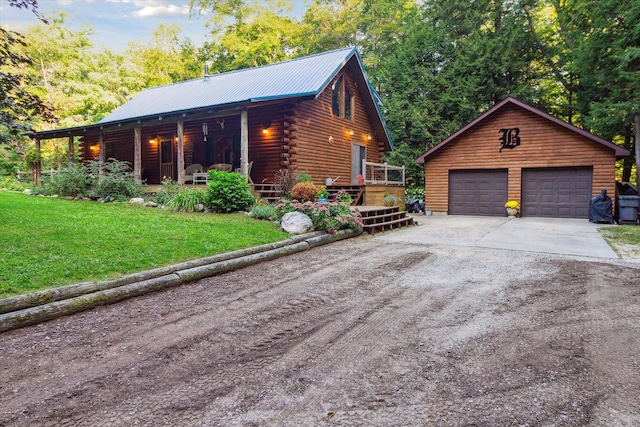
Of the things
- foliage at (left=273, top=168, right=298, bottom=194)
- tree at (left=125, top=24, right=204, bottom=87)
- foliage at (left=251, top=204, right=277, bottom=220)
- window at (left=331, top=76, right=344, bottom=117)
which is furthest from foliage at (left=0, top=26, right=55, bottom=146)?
tree at (left=125, top=24, right=204, bottom=87)

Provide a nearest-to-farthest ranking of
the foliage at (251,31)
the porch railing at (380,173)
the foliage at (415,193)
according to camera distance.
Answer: the porch railing at (380,173), the foliage at (415,193), the foliage at (251,31)

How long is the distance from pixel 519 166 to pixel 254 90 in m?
10.9

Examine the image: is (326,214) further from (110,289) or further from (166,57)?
(166,57)

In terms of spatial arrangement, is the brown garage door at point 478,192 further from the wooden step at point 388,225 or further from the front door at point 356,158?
the wooden step at point 388,225

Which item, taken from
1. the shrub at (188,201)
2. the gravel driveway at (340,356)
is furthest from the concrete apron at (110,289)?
the shrub at (188,201)

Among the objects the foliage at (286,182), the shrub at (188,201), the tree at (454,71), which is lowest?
the shrub at (188,201)

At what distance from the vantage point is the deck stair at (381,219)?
9.65 m

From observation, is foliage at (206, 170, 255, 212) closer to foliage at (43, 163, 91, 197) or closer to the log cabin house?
the log cabin house

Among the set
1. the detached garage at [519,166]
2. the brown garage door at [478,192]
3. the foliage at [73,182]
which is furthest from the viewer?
the brown garage door at [478,192]

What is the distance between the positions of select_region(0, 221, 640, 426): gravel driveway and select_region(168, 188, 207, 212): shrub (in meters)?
5.84

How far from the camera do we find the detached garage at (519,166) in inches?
530

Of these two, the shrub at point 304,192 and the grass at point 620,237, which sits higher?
the shrub at point 304,192

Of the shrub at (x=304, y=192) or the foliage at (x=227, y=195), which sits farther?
the foliage at (x=227, y=195)

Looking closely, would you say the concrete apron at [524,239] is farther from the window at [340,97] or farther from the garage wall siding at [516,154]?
the window at [340,97]
